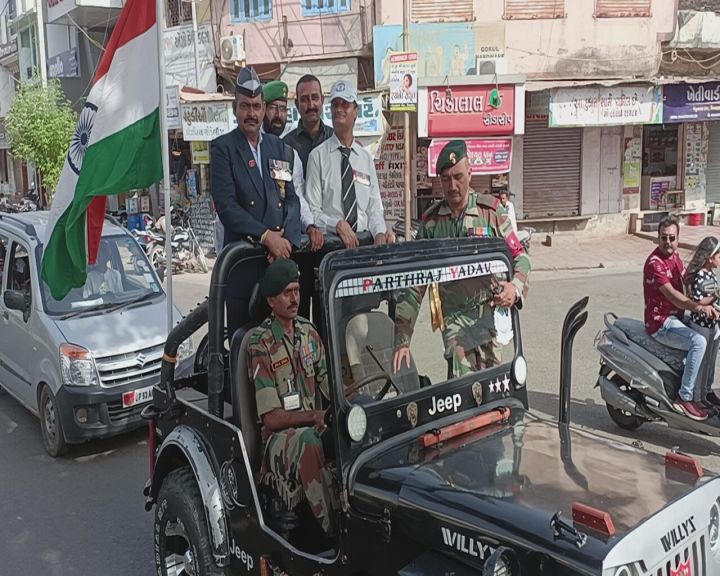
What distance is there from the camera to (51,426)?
594 centimetres

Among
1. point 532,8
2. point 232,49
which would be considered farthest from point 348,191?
point 232,49

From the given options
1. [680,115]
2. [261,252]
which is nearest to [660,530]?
[261,252]

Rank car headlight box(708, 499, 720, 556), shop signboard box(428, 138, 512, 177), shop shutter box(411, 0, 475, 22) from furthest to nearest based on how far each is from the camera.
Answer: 1. shop shutter box(411, 0, 475, 22)
2. shop signboard box(428, 138, 512, 177)
3. car headlight box(708, 499, 720, 556)

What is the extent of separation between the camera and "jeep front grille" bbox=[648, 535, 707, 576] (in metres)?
2.21

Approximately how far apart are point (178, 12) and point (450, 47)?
766 centimetres

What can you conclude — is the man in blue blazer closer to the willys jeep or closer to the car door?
the willys jeep

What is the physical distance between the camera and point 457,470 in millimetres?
2590

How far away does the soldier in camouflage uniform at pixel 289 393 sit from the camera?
115 inches

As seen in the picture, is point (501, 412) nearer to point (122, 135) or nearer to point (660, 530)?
point (660, 530)

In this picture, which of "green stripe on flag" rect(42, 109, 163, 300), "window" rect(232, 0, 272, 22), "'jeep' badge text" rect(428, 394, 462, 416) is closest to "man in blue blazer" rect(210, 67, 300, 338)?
"green stripe on flag" rect(42, 109, 163, 300)

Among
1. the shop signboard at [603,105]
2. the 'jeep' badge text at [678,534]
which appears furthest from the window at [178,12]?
the 'jeep' badge text at [678,534]

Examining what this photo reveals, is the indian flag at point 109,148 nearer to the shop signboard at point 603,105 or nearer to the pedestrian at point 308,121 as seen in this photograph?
the pedestrian at point 308,121

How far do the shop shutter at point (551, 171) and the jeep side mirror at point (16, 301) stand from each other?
1207 cm

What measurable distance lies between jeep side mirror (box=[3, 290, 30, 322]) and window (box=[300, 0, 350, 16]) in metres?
11.3
